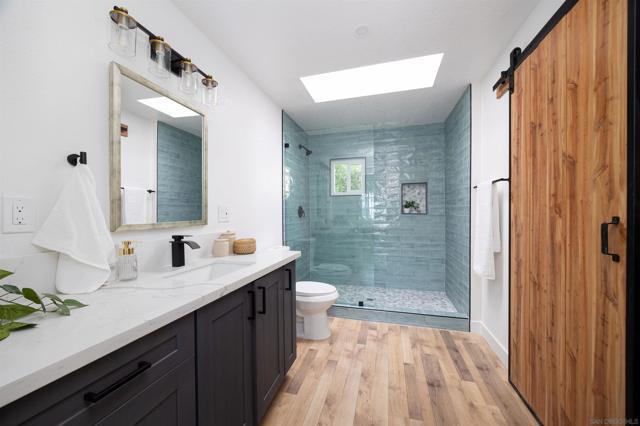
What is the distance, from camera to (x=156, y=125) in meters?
1.41

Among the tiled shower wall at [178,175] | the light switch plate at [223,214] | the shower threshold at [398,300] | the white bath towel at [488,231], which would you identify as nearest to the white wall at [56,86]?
the tiled shower wall at [178,175]

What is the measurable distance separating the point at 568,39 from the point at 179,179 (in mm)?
2124

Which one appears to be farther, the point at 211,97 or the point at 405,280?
the point at 405,280

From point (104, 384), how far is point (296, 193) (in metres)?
2.84

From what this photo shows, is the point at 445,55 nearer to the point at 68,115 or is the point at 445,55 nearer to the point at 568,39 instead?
the point at 568,39

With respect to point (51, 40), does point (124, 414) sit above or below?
below

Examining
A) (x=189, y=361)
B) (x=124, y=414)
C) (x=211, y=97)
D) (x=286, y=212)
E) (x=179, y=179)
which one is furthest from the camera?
(x=286, y=212)

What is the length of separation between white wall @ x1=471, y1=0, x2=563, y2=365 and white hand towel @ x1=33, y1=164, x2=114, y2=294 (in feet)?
8.31

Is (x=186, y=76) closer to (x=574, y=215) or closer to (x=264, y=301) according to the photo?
(x=264, y=301)

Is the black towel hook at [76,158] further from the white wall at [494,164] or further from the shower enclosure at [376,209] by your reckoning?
the white wall at [494,164]

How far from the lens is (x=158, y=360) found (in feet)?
2.45

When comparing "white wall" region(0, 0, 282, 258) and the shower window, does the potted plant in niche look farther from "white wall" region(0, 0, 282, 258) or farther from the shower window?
"white wall" region(0, 0, 282, 258)

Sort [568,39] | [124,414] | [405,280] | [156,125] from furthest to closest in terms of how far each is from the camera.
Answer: [405,280] → [156,125] → [568,39] → [124,414]

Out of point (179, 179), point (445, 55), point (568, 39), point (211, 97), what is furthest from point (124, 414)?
point (445, 55)
